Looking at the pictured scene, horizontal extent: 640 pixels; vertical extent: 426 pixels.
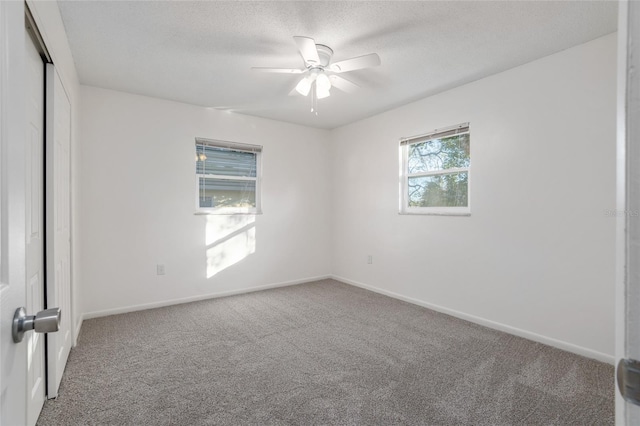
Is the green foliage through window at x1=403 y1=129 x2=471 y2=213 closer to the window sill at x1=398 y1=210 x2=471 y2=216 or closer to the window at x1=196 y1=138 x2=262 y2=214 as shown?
the window sill at x1=398 y1=210 x2=471 y2=216

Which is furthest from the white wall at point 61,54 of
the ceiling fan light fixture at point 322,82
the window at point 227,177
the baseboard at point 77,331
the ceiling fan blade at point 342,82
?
the ceiling fan blade at point 342,82

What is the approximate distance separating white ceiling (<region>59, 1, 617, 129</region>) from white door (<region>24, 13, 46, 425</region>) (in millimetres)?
737

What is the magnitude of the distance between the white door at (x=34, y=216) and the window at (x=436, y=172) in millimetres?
3436

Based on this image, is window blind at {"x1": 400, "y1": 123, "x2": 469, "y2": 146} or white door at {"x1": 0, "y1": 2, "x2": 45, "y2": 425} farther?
window blind at {"x1": 400, "y1": 123, "x2": 469, "y2": 146}

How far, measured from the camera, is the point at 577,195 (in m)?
2.48

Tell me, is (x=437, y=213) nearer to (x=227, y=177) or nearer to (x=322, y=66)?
(x=322, y=66)

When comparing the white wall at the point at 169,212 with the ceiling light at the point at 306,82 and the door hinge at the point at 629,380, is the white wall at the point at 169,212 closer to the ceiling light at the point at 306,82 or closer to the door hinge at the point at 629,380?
the ceiling light at the point at 306,82

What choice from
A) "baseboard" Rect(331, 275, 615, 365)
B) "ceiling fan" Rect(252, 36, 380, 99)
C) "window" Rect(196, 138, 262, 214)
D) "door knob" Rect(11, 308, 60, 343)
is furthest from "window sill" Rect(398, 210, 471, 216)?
"door knob" Rect(11, 308, 60, 343)

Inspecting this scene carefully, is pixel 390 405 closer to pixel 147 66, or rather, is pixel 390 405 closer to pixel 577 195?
pixel 577 195

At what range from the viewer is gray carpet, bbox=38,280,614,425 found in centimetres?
177

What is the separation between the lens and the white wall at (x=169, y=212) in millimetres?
3332

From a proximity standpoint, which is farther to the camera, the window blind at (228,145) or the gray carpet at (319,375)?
the window blind at (228,145)

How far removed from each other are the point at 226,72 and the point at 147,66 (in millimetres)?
706

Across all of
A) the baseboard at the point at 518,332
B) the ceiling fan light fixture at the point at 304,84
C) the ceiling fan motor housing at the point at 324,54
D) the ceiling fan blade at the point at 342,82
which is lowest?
the baseboard at the point at 518,332
